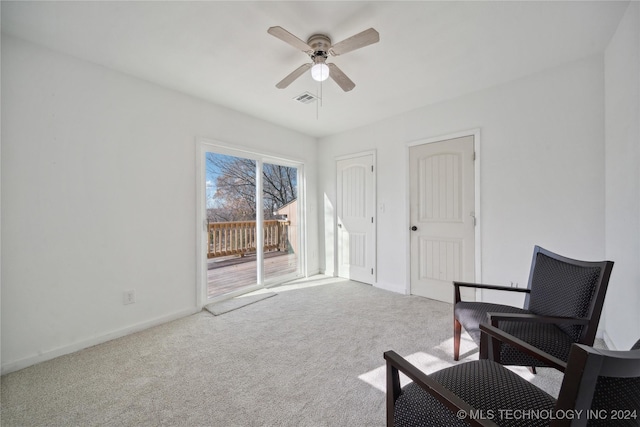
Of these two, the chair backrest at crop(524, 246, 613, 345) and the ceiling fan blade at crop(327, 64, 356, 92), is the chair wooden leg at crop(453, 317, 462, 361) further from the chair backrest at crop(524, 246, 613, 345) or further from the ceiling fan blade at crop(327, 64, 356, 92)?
the ceiling fan blade at crop(327, 64, 356, 92)

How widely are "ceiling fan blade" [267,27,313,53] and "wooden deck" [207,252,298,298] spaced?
9.16 ft

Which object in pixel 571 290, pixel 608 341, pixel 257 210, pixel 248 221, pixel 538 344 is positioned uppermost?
pixel 257 210

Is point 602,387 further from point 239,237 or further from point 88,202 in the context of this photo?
point 239,237

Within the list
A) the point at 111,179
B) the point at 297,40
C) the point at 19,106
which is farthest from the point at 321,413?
the point at 19,106

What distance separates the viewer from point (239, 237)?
3.78 m

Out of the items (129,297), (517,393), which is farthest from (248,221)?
(517,393)

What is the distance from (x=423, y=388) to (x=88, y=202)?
2.79 meters

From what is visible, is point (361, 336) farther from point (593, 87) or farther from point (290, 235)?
point (593, 87)

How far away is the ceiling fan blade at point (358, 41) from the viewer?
1.61 m

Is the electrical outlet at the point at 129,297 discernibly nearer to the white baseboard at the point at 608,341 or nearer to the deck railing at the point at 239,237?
the deck railing at the point at 239,237

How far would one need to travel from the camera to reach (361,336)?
234 cm

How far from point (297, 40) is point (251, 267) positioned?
3117 millimetres

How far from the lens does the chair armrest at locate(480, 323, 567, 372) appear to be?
3.30 ft

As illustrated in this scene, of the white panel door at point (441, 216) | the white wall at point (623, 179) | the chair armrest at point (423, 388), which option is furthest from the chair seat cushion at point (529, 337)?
the white panel door at point (441, 216)
